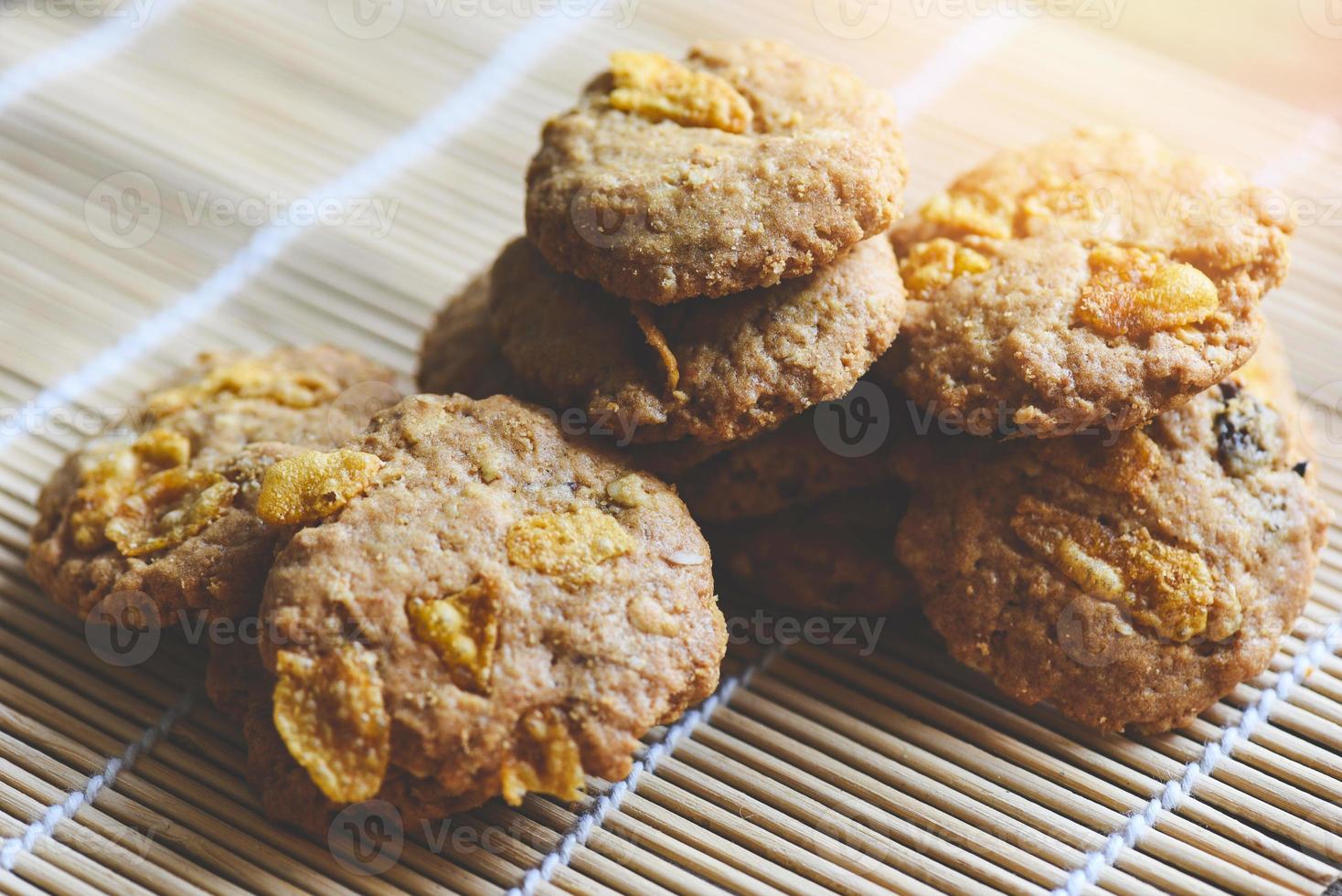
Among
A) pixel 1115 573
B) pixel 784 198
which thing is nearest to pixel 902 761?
pixel 1115 573

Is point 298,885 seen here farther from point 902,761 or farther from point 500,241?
point 500,241

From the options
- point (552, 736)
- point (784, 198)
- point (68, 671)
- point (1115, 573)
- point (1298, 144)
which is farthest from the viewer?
point (1298, 144)

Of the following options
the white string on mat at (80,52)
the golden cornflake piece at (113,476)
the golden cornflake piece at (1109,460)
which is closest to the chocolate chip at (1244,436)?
the golden cornflake piece at (1109,460)

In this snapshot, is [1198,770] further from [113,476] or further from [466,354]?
[113,476]

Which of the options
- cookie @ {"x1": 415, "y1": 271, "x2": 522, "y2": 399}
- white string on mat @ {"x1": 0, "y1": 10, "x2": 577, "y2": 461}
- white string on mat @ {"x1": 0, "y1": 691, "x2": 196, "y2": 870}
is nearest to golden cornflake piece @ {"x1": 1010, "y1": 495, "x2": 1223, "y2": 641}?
cookie @ {"x1": 415, "y1": 271, "x2": 522, "y2": 399}

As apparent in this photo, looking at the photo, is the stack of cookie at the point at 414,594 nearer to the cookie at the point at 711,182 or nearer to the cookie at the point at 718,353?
the cookie at the point at 718,353

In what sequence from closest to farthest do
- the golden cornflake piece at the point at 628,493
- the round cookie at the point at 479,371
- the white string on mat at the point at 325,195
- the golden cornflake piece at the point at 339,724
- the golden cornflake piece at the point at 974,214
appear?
the golden cornflake piece at the point at 339,724
the golden cornflake piece at the point at 628,493
the round cookie at the point at 479,371
the golden cornflake piece at the point at 974,214
the white string on mat at the point at 325,195

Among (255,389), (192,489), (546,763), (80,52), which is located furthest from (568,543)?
(80,52)
